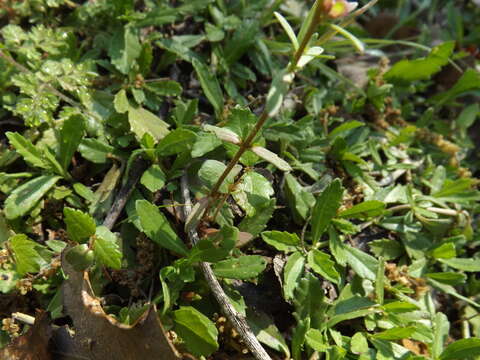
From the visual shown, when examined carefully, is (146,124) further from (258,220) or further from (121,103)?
(258,220)

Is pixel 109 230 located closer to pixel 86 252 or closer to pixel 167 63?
pixel 86 252

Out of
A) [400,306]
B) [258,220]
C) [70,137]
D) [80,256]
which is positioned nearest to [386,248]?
[400,306]

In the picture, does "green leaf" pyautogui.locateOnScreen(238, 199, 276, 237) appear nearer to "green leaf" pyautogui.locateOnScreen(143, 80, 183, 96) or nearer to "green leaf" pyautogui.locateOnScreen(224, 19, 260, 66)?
"green leaf" pyautogui.locateOnScreen(143, 80, 183, 96)

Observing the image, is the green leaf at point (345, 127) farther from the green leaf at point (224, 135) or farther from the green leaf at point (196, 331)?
the green leaf at point (196, 331)

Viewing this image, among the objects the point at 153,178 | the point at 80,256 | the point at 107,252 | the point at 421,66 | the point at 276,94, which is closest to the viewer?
the point at 276,94

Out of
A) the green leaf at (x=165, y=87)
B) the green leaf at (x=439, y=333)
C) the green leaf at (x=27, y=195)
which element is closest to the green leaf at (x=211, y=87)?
the green leaf at (x=165, y=87)

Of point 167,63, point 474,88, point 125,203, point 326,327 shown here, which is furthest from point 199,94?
point 474,88
